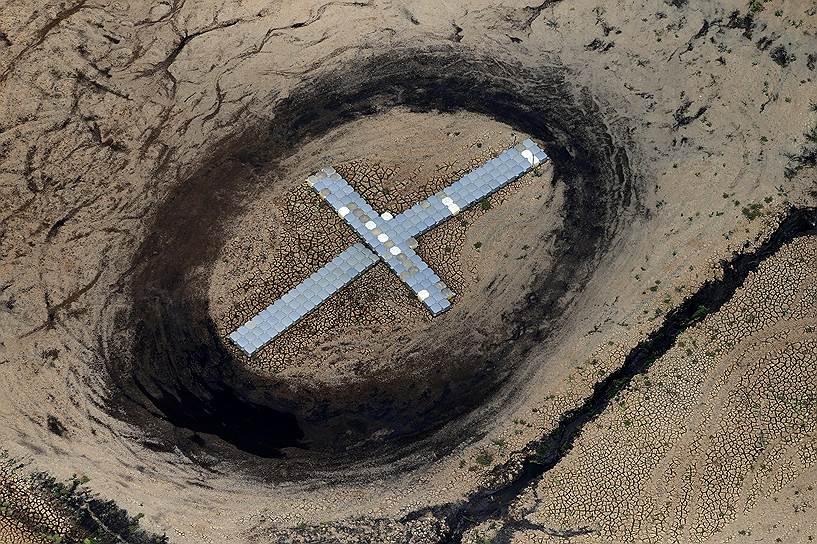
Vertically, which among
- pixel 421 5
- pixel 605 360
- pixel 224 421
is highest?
pixel 421 5

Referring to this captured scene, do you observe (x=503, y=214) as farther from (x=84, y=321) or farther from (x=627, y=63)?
(x=84, y=321)

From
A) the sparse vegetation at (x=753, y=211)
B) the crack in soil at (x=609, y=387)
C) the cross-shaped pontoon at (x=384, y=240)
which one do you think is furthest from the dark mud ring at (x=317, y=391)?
the sparse vegetation at (x=753, y=211)

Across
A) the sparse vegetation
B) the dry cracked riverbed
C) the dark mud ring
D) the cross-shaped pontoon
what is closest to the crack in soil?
the dry cracked riverbed

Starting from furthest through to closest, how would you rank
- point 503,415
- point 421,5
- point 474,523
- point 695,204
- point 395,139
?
point 421,5 → point 395,139 → point 695,204 → point 503,415 → point 474,523

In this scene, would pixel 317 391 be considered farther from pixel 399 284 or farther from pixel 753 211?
pixel 753 211

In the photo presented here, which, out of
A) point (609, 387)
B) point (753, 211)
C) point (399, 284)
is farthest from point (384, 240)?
point (753, 211)

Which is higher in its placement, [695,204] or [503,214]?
[503,214]

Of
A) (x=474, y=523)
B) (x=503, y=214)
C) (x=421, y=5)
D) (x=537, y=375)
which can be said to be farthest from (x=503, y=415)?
(x=421, y=5)
